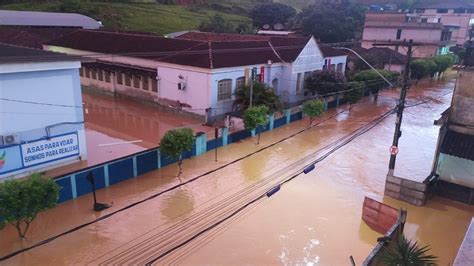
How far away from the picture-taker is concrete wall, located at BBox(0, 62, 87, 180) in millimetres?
15148

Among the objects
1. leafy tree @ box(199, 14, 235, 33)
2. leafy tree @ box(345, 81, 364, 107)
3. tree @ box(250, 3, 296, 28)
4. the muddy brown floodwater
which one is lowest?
the muddy brown floodwater

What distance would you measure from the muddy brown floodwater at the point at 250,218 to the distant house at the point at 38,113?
3282mm

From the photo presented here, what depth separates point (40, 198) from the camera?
11555 millimetres

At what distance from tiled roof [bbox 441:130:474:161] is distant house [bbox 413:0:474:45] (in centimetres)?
6344

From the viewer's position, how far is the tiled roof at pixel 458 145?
597 inches

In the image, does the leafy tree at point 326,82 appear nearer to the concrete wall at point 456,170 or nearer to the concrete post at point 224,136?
the concrete post at point 224,136

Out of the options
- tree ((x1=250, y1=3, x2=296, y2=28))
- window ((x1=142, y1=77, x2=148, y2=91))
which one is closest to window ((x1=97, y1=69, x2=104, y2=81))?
window ((x1=142, y1=77, x2=148, y2=91))

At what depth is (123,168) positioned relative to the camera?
16609 millimetres

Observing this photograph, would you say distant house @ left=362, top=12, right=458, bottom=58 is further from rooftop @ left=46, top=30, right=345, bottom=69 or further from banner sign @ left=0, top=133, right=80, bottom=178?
banner sign @ left=0, top=133, right=80, bottom=178

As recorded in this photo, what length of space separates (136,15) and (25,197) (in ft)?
211

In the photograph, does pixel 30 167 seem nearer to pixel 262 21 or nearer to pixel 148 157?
pixel 148 157

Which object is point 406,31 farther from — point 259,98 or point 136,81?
point 136,81

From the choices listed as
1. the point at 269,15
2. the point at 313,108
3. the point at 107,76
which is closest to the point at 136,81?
the point at 107,76

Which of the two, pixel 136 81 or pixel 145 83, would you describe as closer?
pixel 145 83
